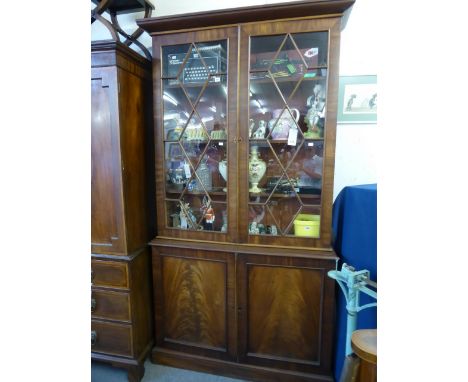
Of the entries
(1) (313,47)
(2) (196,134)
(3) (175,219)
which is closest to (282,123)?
(1) (313,47)

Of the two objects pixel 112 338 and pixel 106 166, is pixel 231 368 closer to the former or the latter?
pixel 112 338

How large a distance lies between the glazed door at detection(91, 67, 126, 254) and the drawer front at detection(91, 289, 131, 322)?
26 centimetres

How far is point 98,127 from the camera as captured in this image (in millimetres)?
1252

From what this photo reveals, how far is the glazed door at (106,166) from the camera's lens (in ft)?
3.99

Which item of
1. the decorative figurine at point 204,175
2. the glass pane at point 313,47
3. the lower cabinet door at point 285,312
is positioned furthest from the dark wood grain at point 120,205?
the glass pane at point 313,47

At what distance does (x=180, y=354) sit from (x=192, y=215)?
87 cm

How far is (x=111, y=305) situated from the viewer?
1372 mm

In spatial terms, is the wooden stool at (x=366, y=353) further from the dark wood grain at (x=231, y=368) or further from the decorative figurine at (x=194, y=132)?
the decorative figurine at (x=194, y=132)

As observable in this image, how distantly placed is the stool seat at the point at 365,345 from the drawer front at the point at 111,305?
Answer: 3.82 feet

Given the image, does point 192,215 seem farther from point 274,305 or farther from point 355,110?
point 355,110
